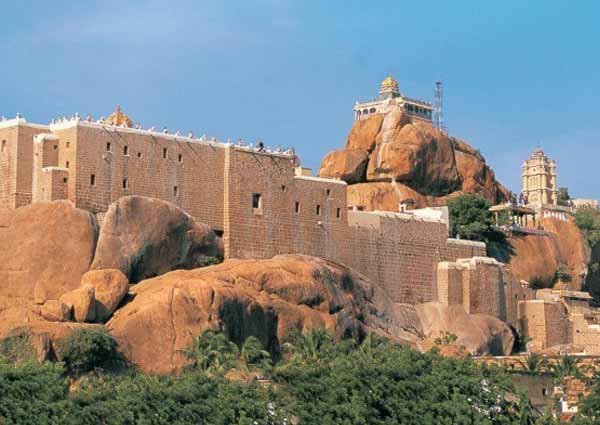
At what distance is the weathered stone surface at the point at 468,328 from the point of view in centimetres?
8462

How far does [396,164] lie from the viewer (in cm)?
9806

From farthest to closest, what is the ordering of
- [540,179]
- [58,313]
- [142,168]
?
[540,179] < [142,168] < [58,313]

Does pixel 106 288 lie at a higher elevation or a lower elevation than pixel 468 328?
higher

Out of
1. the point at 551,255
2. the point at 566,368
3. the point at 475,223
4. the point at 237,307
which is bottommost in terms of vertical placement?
the point at 566,368

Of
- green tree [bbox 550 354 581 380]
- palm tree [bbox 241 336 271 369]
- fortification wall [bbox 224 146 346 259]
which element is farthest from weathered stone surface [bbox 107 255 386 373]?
green tree [bbox 550 354 581 380]

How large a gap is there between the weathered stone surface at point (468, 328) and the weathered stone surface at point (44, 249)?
24.0 metres

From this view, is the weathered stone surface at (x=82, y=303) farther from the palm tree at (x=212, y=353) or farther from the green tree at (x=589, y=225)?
the green tree at (x=589, y=225)

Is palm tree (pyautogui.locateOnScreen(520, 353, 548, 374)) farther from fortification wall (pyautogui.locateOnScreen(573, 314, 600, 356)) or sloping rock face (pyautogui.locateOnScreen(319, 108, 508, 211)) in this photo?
sloping rock face (pyautogui.locateOnScreen(319, 108, 508, 211))

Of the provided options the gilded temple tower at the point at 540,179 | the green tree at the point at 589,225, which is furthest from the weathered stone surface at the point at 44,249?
the gilded temple tower at the point at 540,179

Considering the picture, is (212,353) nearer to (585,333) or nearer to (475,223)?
(475,223)

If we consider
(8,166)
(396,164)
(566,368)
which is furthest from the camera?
(396,164)

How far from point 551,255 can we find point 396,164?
13843 mm

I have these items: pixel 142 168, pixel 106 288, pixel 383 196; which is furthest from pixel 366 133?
pixel 106 288

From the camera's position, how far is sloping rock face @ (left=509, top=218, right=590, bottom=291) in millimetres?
99938
